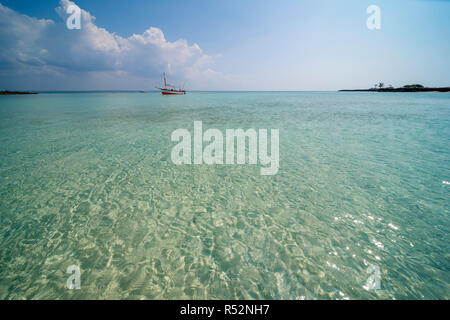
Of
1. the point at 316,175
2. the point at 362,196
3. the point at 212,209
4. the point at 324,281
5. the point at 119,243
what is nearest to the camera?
the point at 324,281

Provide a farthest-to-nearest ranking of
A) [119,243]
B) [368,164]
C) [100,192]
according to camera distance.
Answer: [368,164] < [100,192] < [119,243]

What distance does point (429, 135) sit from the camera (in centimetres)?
1402

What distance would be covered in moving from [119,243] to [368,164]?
1014 centimetres

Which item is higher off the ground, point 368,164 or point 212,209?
point 368,164

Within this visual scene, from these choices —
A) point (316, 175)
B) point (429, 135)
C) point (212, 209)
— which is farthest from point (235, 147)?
point (429, 135)
